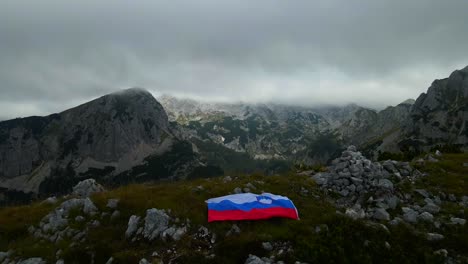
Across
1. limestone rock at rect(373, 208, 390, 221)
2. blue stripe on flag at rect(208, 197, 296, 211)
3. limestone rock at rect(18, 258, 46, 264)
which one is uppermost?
blue stripe on flag at rect(208, 197, 296, 211)

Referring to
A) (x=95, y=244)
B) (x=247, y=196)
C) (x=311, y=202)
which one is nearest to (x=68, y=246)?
(x=95, y=244)

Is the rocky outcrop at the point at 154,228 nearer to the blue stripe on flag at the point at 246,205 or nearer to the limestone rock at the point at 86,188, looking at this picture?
the blue stripe on flag at the point at 246,205

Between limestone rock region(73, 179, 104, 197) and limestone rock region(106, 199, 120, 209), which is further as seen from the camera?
limestone rock region(73, 179, 104, 197)

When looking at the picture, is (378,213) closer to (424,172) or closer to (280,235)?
(280,235)

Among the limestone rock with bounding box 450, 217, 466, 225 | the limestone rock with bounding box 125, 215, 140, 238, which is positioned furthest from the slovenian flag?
the limestone rock with bounding box 450, 217, 466, 225

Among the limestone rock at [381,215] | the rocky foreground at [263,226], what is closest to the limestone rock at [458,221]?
the rocky foreground at [263,226]

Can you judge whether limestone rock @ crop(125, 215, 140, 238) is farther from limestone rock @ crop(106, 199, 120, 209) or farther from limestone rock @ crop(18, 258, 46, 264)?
limestone rock @ crop(18, 258, 46, 264)

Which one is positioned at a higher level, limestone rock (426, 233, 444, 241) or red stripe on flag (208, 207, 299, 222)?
red stripe on flag (208, 207, 299, 222)
